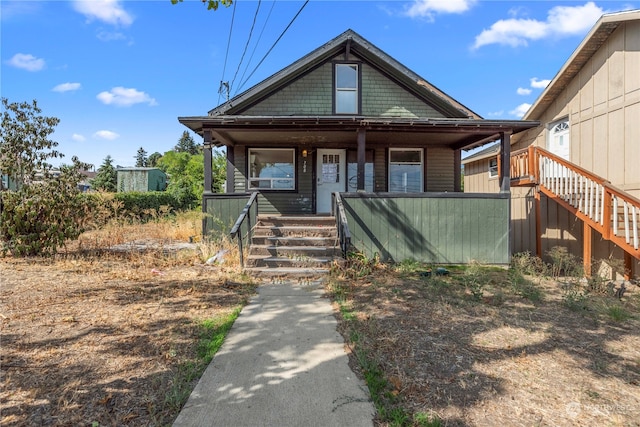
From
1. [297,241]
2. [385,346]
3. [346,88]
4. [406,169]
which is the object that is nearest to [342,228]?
[297,241]

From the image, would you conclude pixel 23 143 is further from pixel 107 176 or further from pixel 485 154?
pixel 107 176

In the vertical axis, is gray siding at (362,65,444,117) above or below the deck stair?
above

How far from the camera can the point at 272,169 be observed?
36.8ft

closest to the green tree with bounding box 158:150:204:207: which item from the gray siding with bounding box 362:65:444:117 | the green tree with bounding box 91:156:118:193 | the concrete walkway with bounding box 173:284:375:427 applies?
the green tree with bounding box 91:156:118:193

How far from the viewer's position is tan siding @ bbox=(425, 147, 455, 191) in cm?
1134

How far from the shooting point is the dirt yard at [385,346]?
2443mm

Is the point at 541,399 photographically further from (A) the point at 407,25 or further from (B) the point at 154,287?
(A) the point at 407,25

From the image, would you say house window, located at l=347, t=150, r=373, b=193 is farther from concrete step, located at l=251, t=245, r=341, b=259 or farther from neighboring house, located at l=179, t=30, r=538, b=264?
concrete step, located at l=251, t=245, r=341, b=259

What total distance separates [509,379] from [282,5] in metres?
9.14

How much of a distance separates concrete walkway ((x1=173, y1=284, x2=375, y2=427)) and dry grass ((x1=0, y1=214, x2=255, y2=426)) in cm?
25

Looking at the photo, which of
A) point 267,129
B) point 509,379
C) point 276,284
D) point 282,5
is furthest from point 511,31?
point 509,379

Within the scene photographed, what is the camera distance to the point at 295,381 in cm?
288

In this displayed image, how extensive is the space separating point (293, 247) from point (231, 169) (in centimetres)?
412

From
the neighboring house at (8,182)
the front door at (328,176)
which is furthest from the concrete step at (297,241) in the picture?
the neighboring house at (8,182)
